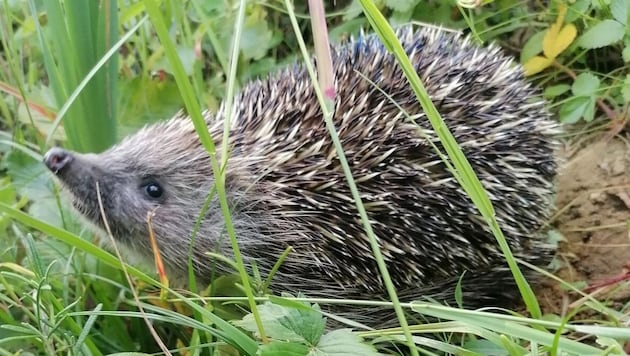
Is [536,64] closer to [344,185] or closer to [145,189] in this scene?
[344,185]

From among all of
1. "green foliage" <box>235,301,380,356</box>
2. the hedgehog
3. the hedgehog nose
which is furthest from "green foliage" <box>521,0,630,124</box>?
the hedgehog nose

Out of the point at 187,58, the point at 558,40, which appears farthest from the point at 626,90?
the point at 187,58

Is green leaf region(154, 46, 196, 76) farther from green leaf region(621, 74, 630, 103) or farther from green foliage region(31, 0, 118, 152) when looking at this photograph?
green leaf region(621, 74, 630, 103)

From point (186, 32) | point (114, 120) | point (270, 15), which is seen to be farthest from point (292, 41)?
point (114, 120)

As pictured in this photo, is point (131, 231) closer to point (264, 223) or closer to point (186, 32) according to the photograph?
point (264, 223)

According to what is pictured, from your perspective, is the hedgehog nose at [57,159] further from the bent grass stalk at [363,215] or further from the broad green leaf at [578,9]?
the broad green leaf at [578,9]
